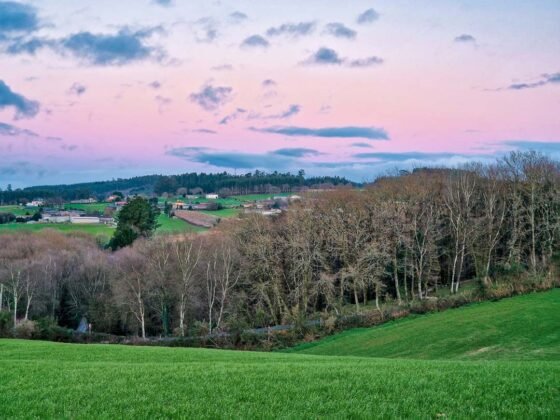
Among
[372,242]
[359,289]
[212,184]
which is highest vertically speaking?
[212,184]

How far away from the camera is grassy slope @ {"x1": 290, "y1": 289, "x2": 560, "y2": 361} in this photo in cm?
2917

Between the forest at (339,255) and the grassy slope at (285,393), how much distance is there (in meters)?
43.7

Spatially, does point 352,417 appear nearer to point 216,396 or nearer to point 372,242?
point 216,396

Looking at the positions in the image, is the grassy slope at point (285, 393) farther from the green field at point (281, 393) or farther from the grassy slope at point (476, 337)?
the grassy slope at point (476, 337)

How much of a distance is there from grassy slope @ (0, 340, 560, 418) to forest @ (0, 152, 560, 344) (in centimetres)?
4371

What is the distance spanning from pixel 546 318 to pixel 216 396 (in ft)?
99.0

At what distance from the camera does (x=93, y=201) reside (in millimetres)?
171750

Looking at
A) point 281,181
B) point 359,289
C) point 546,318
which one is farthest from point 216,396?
point 281,181

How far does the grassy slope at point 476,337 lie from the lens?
95.7ft

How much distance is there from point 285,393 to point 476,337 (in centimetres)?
2601

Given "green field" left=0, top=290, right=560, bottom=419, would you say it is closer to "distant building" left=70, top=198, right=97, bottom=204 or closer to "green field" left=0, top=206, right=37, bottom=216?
"green field" left=0, top=206, right=37, bottom=216

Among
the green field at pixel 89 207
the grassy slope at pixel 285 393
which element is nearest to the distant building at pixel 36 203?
the green field at pixel 89 207

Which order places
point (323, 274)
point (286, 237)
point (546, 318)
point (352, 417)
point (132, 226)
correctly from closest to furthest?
point (352, 417) < point (546, 318) < point (323, 274) < point (286, 237) < point (132, 226)

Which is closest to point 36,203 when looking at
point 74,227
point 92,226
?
point 92,226
